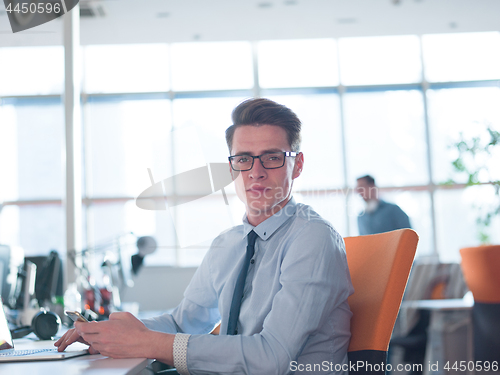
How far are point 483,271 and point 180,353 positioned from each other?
1.56 meters

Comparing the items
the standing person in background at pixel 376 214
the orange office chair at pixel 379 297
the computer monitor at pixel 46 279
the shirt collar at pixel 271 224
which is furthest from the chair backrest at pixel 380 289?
the standing person in background at pixel 376 214

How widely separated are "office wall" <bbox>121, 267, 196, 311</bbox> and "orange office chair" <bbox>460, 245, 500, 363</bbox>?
3.92 m

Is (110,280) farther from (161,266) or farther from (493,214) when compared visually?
(493,214)

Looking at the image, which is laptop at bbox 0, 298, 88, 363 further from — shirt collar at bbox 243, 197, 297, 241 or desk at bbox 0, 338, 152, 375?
shirt collar at bbox 243, 197, 297, 241

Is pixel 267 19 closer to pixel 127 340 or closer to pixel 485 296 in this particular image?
pixel 485 296

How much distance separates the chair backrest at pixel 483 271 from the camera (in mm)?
1921

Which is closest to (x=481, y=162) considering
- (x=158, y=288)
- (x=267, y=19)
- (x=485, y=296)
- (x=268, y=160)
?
(x=267, y=19)

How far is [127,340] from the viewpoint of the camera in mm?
972

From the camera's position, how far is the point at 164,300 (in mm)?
5508

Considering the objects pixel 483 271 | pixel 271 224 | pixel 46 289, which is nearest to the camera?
pixel 271 224

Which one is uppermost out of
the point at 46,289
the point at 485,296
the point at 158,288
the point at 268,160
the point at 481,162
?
the point at 481,162

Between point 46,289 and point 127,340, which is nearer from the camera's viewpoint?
point 127,340

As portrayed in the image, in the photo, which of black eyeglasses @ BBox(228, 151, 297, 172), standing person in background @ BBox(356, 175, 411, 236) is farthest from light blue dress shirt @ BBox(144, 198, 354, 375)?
standing person in background @ BBox(356, 175, 411, 236)

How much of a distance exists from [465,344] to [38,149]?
17.7 feet
